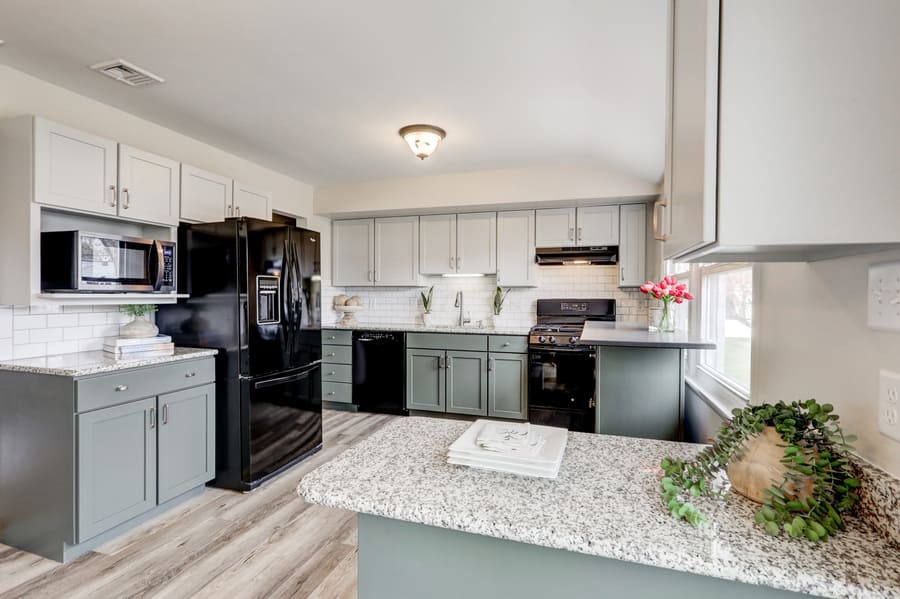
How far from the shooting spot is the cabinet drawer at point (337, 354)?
4.75m

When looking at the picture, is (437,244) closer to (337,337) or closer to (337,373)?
(337,337)

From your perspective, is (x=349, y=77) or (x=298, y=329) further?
(x=298, y=329)

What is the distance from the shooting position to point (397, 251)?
493 cm

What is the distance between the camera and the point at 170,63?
7.57 ft

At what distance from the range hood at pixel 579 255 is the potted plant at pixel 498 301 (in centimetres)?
56

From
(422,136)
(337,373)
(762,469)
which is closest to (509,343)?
(337,373)

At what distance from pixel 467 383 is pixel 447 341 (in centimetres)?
45

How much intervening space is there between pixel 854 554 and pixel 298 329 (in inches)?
119

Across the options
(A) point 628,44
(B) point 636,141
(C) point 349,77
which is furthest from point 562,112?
(C) point 349,77

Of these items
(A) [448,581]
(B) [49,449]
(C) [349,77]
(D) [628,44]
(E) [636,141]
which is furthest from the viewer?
(E) [636,141]

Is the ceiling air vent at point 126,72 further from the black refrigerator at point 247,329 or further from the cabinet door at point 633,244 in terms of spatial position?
the cabinet door at point 633,244

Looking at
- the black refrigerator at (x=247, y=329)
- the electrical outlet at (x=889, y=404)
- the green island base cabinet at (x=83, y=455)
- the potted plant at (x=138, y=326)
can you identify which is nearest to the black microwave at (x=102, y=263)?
the potted plant at (x=138, y=326)

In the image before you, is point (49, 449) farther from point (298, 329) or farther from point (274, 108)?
point (274, 108)

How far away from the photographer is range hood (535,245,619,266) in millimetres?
4281
